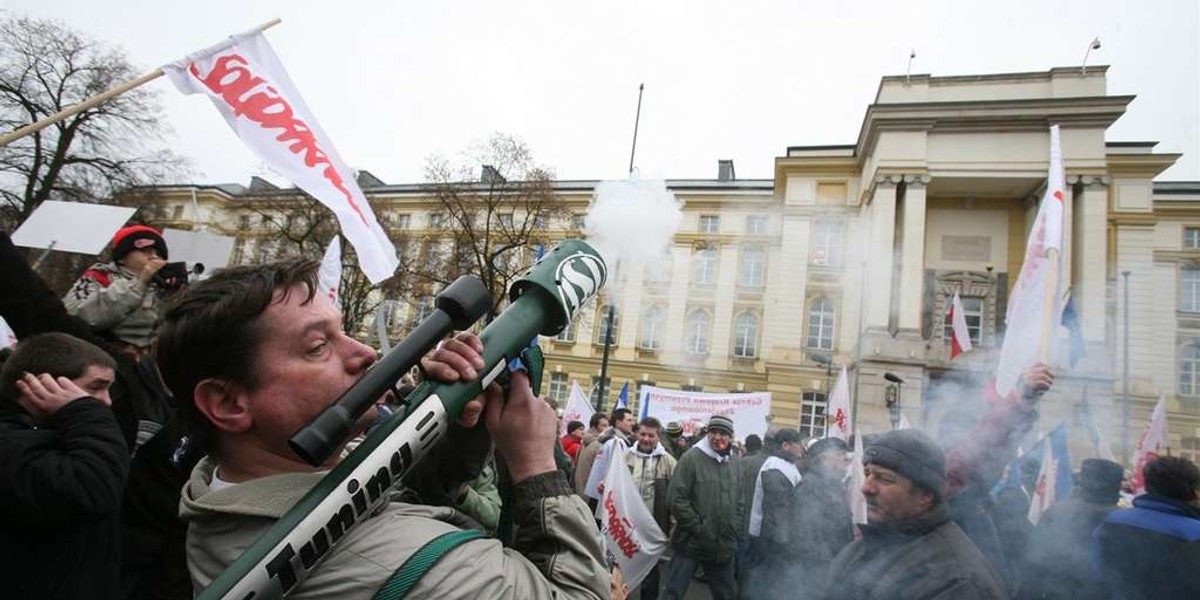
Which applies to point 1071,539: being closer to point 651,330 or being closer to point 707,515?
point 707,515

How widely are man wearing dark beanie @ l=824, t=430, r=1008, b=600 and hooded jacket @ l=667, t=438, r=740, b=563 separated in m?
3.10

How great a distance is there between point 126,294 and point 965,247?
35593 mm

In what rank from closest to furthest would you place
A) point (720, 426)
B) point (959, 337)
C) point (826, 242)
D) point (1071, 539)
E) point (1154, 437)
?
point (1071, 539) → point (720, 426) → point (1154, 437) → point (959, 337) → point (826, 242)

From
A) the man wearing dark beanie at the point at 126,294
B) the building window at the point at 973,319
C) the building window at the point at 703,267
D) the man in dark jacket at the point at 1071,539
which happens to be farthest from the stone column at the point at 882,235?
the man wearing dark beanie at the point at 126,294

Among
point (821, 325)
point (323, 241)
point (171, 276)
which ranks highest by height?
point (323, 241)

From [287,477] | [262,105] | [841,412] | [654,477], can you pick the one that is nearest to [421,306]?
[841,412]

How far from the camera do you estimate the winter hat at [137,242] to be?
311cm

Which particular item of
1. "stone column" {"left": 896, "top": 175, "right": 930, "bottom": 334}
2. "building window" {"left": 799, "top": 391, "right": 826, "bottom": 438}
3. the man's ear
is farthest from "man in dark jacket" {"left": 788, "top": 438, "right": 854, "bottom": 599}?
"building window" {"left": 799, "top": 391, "right": 826, "bottom": 438}

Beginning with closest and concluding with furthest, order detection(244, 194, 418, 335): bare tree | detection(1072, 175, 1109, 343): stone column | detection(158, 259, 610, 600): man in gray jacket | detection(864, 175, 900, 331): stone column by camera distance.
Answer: detection(158, 259, 610, 600): man in gray jacket < detection(1072, 175, 1109, 343): stone column < detection(864, 175, 900, 331): stone column < detection(244, 194, 418, 335): bare tree

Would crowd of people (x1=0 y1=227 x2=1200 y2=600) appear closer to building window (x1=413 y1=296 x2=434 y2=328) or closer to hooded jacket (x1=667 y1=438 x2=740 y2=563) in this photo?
hooded jacket (x1=667 y1=438 x2=740 y2=563)

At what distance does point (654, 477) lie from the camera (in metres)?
6.97

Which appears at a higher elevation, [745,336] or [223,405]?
[745,336]

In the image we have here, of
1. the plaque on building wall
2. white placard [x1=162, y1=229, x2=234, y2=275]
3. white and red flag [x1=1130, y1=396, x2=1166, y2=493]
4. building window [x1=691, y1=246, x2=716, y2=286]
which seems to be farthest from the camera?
building window [x1=691, y1=246, x2=716, y2=286]

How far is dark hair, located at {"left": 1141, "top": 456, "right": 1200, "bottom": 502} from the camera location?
12.2 ft
